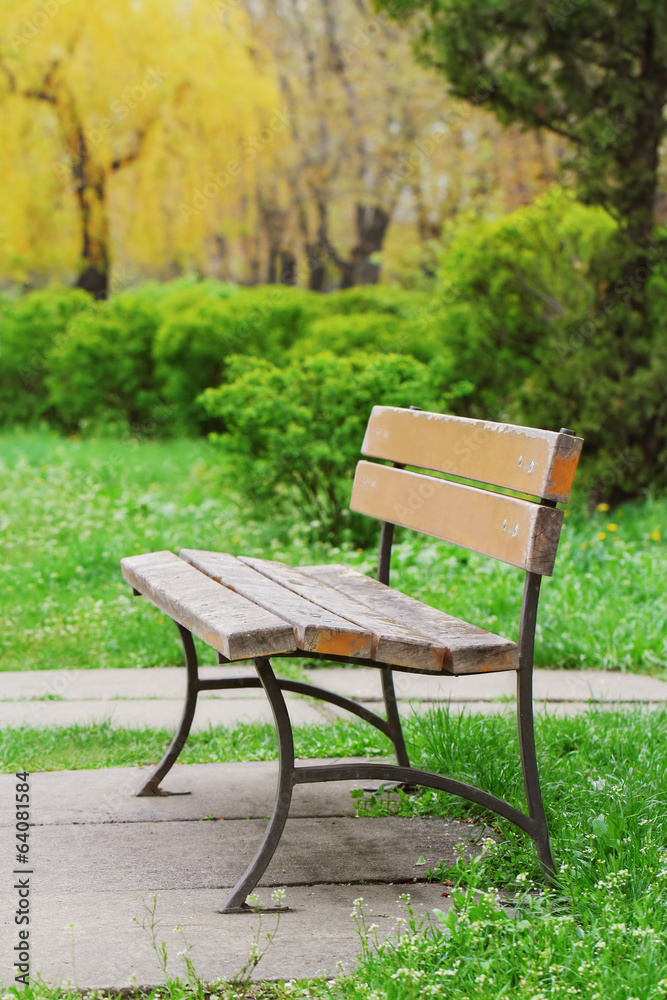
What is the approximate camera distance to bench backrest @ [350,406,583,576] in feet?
7.39

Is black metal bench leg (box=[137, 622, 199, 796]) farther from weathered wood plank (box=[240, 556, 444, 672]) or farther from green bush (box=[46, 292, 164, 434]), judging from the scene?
green bush (box=[46, 292, 164, 434])

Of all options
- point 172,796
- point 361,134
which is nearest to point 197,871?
point 172,796

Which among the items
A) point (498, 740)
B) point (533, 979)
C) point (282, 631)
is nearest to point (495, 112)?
point (498, 740)

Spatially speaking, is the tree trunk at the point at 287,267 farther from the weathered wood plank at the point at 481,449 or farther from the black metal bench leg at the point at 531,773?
the black metal bench leg at the point at 531,773

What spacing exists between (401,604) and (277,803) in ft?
2.17

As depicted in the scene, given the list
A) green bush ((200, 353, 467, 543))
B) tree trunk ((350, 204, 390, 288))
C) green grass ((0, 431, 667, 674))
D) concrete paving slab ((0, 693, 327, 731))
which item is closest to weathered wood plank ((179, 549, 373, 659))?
concrete paving slab ((0, 693, 327, 731))

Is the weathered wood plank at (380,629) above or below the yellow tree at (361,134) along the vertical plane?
below

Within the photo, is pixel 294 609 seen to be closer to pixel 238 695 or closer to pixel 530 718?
pixel 530 718

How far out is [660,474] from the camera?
6.96 m

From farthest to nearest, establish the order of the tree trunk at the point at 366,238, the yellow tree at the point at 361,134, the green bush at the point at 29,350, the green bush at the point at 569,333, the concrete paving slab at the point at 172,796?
the tree trunk at the point at 366,238, the yellow tree at the point at 361,134, the green bush at the point at 29,350, the green bush at the point at 569,333, the concrete paving slab at the point at 172,796

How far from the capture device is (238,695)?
12.6 ft

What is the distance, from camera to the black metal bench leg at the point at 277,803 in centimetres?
218

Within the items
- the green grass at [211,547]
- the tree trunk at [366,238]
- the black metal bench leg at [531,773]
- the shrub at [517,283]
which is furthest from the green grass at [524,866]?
the tree trunk at [366,238]

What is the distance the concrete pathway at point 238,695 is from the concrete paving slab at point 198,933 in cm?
112
